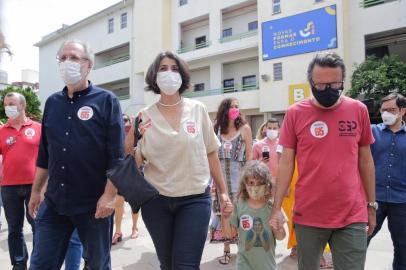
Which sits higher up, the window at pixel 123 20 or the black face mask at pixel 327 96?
the window at pixel 123 20

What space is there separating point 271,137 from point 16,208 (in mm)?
3426

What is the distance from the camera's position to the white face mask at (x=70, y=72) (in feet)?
9.35

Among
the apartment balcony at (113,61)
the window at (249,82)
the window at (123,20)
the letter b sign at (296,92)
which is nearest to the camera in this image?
the letter b sign at (296,92)

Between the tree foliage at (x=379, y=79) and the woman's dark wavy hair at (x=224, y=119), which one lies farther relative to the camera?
the tree foliage at (x=379, y=79)

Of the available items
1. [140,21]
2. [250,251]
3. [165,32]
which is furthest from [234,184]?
[140,21]

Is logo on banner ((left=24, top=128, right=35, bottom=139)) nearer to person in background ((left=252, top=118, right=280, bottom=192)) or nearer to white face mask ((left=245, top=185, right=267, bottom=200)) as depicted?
white face mask ((left=245, top=185, right=267, bottom=200))

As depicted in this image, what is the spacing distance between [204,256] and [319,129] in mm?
2961

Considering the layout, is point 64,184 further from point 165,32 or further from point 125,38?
point 125,38

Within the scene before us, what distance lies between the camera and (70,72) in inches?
112

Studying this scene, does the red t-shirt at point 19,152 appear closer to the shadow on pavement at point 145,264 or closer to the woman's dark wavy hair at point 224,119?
the shadow on pavement at point 145,264

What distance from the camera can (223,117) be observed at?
5.11m

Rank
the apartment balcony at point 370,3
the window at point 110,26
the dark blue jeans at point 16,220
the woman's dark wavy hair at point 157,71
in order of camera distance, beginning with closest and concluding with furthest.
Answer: the woman's dark wavy hair at point 157,71 → the dark blue jeans at point 16,220 → the apartment balcony at point 370,3 → the window at point 110,26

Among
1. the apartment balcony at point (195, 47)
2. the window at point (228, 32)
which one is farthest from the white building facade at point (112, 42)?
the window at point (228, 32)

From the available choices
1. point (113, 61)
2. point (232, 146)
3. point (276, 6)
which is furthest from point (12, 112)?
point (113, 61)
